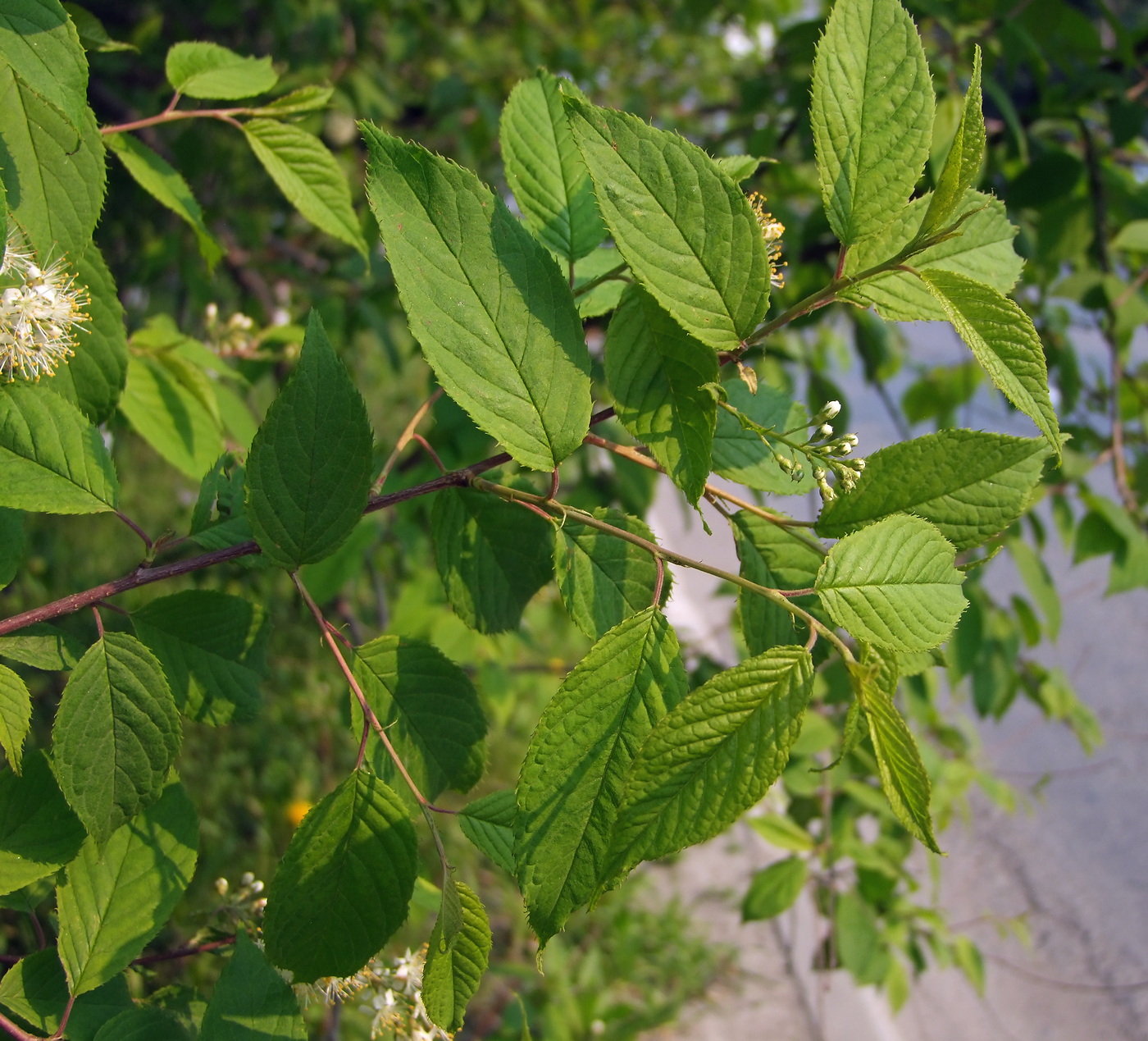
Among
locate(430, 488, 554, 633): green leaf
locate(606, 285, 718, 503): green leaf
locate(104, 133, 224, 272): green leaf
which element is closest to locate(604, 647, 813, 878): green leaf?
locate(606, 285, 718, 503): green leaf

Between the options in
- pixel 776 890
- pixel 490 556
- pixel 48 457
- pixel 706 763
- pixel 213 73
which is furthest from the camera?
pixel 776 890

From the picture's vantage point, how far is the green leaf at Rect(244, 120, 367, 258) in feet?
2.58

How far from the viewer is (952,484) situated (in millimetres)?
523

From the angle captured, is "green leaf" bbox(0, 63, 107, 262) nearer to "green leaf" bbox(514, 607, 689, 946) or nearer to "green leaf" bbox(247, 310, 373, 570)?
"green leaf" bbox(247, 310, 373, 570)

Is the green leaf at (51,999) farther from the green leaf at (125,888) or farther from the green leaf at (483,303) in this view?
the green leaf at (483,303)

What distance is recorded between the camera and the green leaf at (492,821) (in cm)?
57

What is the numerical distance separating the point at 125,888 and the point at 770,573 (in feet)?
1.61

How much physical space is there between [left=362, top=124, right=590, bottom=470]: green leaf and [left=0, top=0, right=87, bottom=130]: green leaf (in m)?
0.20

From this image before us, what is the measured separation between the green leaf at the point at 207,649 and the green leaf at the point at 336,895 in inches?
5.6

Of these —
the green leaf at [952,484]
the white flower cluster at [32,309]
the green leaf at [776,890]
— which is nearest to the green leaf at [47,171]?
the white flower cluster at [32,309]

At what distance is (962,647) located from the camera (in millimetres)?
1458

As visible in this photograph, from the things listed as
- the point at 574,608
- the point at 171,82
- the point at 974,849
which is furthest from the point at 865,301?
the point at 974,849

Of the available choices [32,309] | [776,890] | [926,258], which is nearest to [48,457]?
[32,309]

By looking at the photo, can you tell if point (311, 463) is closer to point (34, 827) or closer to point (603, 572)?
point (603, 572)
